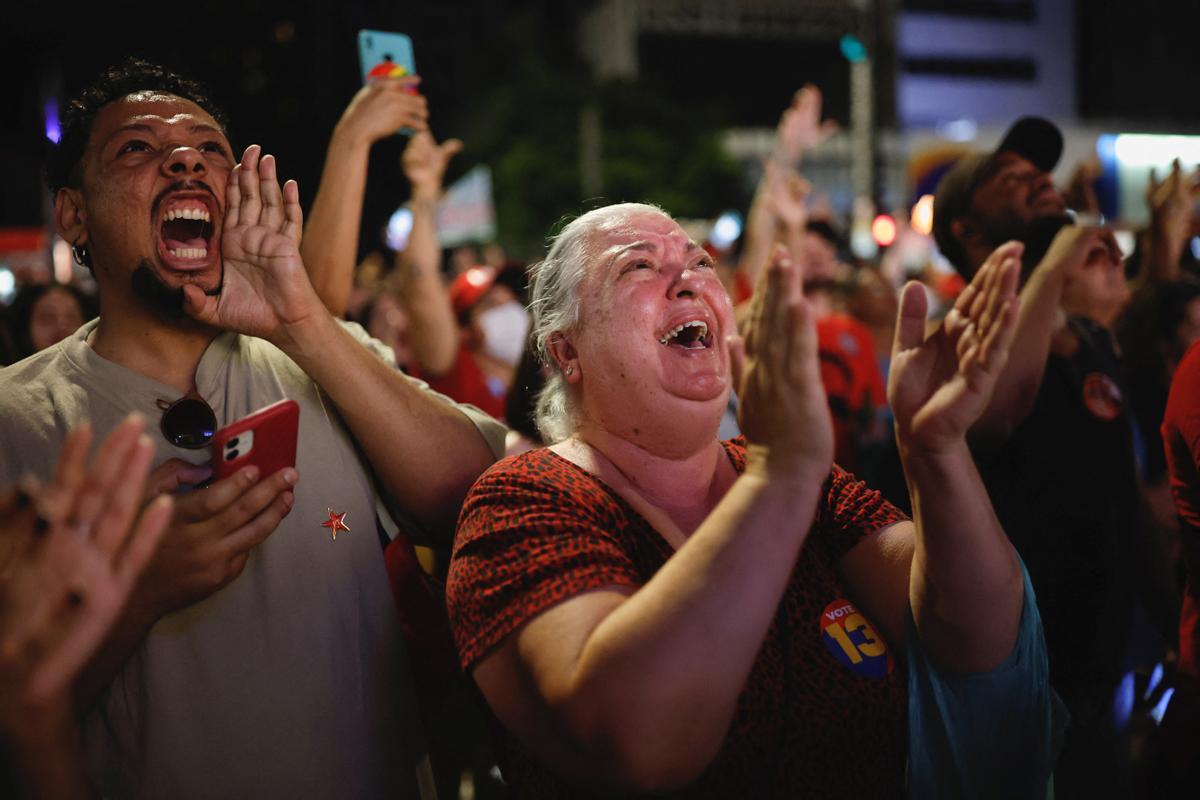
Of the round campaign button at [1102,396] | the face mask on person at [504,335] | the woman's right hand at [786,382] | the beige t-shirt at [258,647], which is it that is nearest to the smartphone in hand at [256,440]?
the beige t-shirt at [258,647]

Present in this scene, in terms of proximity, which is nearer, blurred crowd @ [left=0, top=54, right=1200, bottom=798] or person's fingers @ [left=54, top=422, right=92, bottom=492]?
person's fingers @ [left=54, top=422, right=92, bottom=492]

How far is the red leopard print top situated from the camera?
1760 mm

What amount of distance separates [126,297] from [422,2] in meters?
2.66

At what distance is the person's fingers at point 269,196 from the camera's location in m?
2.20

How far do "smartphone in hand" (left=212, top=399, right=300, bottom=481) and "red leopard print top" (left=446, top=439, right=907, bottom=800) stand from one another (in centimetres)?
37

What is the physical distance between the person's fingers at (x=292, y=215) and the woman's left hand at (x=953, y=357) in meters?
1.23

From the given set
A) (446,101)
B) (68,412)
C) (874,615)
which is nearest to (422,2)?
(446,101)

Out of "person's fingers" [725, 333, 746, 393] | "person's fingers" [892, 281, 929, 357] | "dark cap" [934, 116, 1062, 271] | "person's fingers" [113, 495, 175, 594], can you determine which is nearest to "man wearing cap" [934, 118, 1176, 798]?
"dark cap" [934, 116, 1062, 271]

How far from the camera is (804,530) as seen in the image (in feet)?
5.32

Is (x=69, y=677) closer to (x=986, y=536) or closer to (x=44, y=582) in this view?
(x=44, y=582)

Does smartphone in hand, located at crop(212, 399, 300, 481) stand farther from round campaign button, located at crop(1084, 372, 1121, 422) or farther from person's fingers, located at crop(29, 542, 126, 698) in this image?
round campaign button, located at crop(1084, 372, 1121, 422)

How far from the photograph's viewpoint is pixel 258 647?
2.08 meters

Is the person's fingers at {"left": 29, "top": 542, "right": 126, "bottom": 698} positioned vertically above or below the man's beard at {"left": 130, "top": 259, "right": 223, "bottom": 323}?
below

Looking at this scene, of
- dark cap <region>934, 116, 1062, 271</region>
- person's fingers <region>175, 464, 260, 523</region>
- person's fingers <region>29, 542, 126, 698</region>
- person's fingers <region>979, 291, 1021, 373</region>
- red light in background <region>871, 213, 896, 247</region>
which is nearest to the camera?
person's fingers <region>29, 542, 126, 698</region>
